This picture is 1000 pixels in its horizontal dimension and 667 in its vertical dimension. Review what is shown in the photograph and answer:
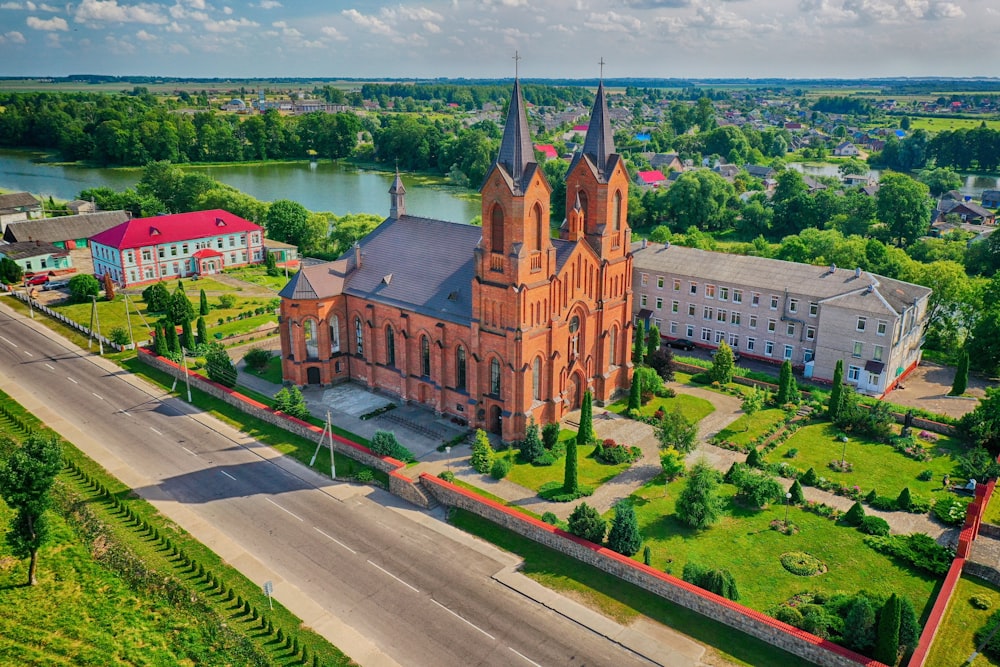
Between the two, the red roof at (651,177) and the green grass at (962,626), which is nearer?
the green grass at (962,626)

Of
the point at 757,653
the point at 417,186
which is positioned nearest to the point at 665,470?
the point at 757,653

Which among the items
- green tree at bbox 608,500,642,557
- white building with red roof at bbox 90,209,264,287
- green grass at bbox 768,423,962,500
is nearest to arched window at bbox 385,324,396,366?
green tree at bbox 608,500,642,557

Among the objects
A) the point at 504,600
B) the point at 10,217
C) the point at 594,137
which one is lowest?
the point at 504,600

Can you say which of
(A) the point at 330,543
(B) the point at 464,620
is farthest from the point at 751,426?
(A) the point at 330,543

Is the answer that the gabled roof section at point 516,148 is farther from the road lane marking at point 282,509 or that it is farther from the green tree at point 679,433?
the road lane marking at point 282,509

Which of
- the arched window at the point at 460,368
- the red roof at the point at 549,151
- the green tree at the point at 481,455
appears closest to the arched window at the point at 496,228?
the arched window at the point at 460,368

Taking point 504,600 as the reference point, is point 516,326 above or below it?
above

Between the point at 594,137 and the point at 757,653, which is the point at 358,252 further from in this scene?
the point at 757,653
